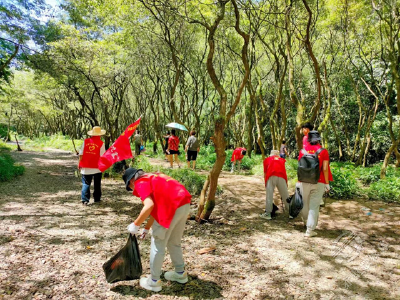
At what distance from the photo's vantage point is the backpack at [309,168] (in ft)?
16.1

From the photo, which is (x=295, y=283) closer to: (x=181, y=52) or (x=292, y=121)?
(x=181, y=52)

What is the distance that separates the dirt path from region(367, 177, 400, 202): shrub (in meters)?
0.66

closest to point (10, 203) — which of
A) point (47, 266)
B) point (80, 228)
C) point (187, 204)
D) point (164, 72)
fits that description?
point (80, 228)

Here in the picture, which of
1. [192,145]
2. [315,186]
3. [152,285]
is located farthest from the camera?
[192,145]

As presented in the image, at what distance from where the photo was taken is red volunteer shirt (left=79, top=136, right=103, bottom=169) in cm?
643

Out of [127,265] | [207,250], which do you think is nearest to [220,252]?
[207,250]

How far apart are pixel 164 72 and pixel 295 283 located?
17026 mm

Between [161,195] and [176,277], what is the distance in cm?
112

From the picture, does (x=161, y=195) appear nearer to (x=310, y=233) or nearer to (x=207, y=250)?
(x=207, y=250)

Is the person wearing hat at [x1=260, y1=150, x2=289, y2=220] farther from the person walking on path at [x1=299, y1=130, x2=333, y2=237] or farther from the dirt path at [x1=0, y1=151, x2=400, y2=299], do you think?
the person walking on path at [x1=299, y1=130, x2=333, y2=237]

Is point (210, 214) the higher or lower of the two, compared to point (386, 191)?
lower

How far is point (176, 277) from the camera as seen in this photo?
3.35 meters

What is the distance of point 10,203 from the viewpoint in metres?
6.16

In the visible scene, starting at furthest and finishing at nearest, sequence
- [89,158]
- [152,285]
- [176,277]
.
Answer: [89,158], [176,277], [152,285]
